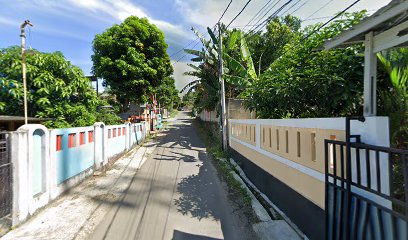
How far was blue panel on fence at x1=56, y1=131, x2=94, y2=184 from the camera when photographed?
17.4 feet

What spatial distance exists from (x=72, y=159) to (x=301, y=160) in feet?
17.6

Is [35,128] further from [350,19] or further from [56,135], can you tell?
[350,19]

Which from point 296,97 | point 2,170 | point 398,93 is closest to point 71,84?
point 2,170

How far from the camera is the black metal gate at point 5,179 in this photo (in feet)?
11.6

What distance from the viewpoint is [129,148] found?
11.7m

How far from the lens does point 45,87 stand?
7844 millimetres

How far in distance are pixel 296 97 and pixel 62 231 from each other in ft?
15.6

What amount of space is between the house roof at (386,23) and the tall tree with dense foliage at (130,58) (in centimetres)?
1281

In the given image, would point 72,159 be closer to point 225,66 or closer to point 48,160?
point 48,160

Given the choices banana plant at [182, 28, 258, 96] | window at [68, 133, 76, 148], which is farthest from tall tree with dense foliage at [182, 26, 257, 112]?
window at [68, 133, 76, 148]

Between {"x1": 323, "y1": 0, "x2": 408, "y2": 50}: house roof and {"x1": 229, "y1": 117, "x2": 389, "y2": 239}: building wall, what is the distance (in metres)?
0.85

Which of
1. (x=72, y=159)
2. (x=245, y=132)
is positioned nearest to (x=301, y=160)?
(x=245, y=132)

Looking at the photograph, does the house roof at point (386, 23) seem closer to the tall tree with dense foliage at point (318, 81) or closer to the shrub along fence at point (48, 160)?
the tall tree with dense foliage at point (318, 81)

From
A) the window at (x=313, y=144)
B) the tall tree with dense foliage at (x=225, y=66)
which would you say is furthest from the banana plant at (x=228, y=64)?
the window at (x=313, y=144)
